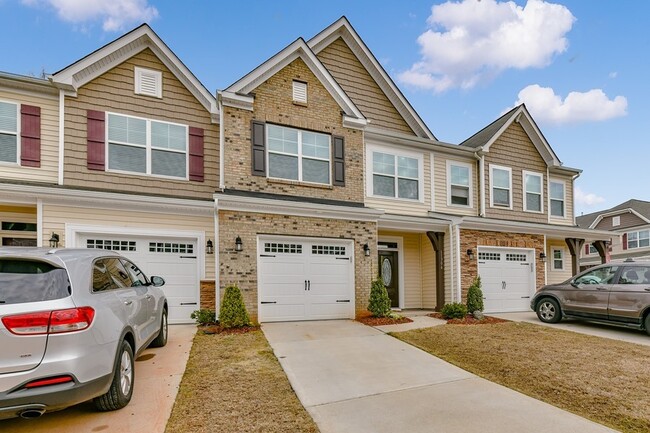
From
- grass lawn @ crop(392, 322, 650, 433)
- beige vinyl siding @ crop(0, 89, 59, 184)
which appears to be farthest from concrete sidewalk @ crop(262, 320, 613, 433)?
beige vinyl siding @ crop(0, 89, 59, 184)

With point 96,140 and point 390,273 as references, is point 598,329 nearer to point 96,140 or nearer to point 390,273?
point 390,273

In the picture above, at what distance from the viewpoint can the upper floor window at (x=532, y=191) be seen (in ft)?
48.7

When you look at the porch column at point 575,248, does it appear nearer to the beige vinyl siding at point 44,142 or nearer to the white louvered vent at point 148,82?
the white louvered vent at point 148,82

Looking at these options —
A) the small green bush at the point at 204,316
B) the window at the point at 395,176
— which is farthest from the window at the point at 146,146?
the window at the point at 395,176

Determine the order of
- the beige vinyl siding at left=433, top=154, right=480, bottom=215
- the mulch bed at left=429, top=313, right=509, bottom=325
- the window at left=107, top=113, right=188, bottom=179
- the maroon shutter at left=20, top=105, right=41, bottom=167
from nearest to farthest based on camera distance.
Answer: the maroon shutter at left=20, top=105, right=41, bottom=167, the window at left=107, top=113, right=188, bottom=179, the mulch bed at left=429, top=313, right=509, bottom=325, the beige vinyl siding at left=433, top=154, right=480, bottom=215

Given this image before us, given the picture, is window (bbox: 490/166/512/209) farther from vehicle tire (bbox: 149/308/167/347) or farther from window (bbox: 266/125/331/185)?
vehicle tire (bbox: 149/308/167/347)

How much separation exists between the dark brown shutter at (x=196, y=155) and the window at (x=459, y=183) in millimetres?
8601

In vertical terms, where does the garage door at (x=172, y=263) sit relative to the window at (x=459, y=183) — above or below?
below

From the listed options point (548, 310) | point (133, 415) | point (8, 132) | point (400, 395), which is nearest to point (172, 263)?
point (8, 132)

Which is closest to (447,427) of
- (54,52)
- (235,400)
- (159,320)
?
(235,400)

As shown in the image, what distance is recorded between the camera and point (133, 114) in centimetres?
995

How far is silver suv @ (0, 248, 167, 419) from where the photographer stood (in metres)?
3.01

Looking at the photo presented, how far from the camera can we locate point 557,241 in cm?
1577

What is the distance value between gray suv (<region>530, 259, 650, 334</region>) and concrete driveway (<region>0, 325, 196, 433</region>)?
9.73 m
